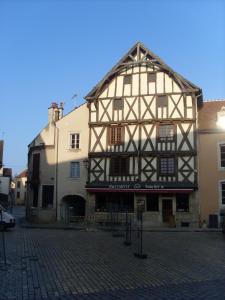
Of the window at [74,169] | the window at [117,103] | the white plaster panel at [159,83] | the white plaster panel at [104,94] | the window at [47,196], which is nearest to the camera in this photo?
the white plaster panel at [159,83]

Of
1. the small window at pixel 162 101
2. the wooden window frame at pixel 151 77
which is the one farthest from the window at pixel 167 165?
the wooden window frame at pixel 151 77

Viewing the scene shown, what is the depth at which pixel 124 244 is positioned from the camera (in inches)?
637

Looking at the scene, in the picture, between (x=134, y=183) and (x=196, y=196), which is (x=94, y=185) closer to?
(x=134, y=183)

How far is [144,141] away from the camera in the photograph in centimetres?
2772

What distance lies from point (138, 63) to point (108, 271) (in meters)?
20.6

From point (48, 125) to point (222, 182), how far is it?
13.6m

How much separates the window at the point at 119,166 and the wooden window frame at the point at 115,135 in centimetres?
116

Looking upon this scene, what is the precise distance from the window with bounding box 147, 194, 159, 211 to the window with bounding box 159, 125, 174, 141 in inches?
156

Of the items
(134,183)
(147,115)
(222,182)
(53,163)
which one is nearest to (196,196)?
(222,182)

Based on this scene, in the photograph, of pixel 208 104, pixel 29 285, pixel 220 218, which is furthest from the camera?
pixel 208 104

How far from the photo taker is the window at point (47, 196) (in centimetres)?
2992

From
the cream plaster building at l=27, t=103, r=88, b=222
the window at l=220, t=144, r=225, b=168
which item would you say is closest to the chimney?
the cream plaster building at l=27, t=103, r=88, b=222

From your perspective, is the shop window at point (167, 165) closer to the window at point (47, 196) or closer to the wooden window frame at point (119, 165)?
the wooden window frame at point (119, 165)

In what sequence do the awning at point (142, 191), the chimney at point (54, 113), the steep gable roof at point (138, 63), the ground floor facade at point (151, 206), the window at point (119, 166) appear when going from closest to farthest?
the awning at point (142, 191) < the ground floor facade at point (151, 206) < the steep gable roof at point (138, 63) < the window at point (119, 166) < the chimney at point (54, 113)
